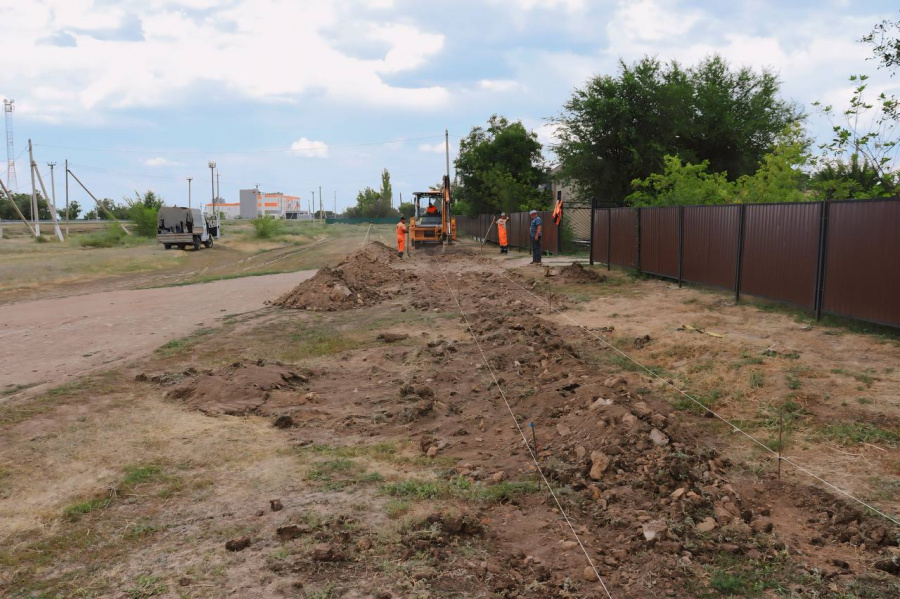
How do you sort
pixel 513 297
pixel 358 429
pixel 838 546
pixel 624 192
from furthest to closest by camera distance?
1. pixel 624 192
2. pixel 513 297
3. pixel 358 429
4. pixel 838 546

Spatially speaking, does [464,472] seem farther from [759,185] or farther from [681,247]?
[759,185]

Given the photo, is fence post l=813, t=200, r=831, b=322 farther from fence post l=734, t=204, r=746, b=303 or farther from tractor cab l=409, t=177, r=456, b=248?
tractor cab l=409, t=177, r=456, b=248

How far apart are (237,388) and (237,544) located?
A: 420 centimetres

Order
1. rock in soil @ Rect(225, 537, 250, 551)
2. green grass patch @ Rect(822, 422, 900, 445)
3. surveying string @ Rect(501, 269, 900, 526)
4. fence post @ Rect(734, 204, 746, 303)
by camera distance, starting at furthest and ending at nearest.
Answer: fence post @ Rect(734, 204, 746, 303) → green grass patch @ Rect(822, 422, 900, 445) → surveying string @ Rect(501, 269, 900, 526) → rock in soil @ Rect(225, 537, 250, 551)

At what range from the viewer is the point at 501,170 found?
5206cm

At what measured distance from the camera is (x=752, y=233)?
40.9 ft

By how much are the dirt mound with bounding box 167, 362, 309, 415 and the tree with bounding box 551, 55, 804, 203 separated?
85.4ft

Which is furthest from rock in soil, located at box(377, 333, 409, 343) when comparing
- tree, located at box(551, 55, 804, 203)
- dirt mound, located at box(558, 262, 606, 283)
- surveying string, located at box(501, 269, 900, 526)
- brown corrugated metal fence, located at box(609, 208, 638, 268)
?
tree, located at box(551, 55, 804, 203)

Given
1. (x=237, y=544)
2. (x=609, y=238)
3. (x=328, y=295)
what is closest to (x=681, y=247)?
(x=609, y=238)

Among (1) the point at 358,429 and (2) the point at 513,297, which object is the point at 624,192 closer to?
(2) the point at 513,297

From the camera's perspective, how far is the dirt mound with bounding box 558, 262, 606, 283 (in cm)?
1777

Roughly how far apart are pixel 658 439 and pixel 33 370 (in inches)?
344

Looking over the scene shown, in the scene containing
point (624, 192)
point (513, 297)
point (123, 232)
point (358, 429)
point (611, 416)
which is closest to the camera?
point (611, 416)

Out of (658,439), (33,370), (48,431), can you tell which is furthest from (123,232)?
(658,439)
